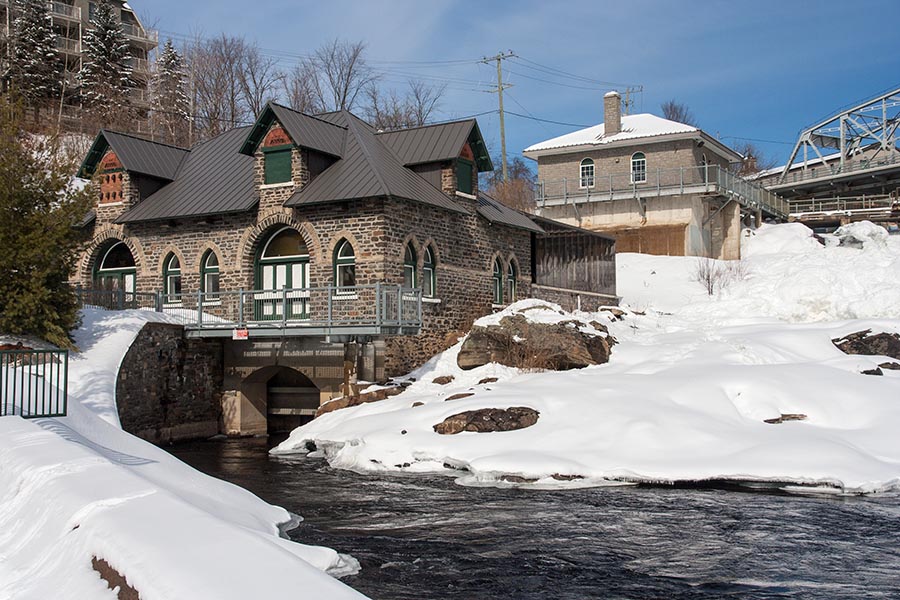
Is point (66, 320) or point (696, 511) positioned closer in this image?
point (696, 511)

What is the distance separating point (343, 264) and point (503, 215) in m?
7.47

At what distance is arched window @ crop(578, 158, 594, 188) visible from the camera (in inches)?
1805

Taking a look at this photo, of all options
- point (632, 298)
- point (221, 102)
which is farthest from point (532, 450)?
point (221, 102)

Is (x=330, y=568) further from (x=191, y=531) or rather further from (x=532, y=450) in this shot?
(x=532, y=450)

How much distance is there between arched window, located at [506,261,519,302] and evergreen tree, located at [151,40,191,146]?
91.3 feet

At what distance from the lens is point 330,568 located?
9.70 m

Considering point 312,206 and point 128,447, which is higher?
point 312,206

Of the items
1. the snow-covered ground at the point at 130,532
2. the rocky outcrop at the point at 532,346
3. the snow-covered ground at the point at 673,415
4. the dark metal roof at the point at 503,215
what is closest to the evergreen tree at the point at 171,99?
the dark metal roof at the point at 503,215

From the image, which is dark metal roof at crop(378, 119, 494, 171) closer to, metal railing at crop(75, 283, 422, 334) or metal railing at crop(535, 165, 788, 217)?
metal railing at crop(75, 283, 422, 334)

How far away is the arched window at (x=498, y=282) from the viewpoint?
29269mm

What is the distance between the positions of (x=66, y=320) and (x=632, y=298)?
23483 millimetres

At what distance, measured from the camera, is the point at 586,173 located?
152 ft

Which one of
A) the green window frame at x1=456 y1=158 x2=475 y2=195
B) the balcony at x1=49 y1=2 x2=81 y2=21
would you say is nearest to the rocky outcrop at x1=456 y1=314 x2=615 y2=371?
the green window frame at x1=456 y1=158 x2=475 y2=195

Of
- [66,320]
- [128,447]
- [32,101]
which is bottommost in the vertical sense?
[128,447]
